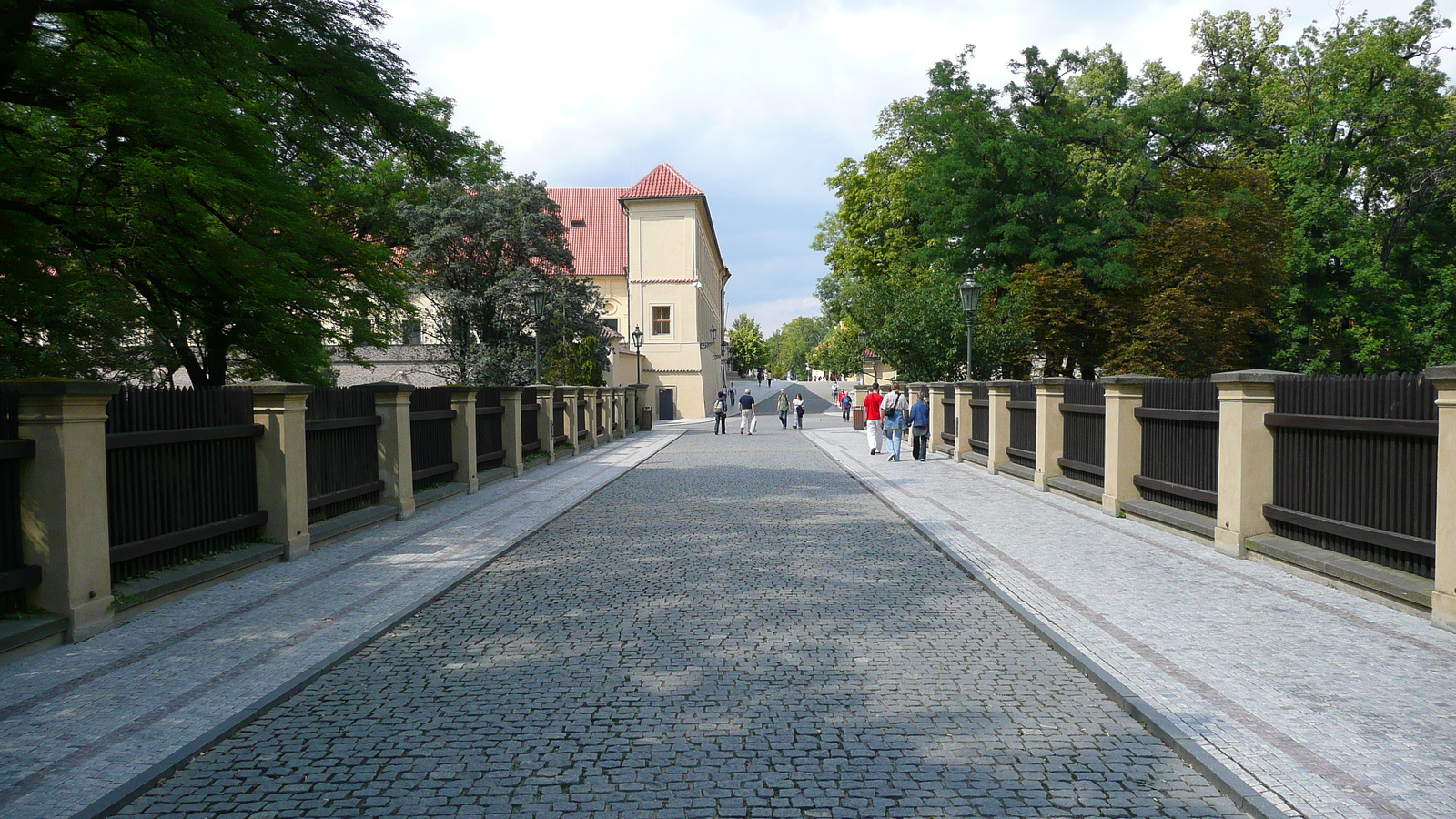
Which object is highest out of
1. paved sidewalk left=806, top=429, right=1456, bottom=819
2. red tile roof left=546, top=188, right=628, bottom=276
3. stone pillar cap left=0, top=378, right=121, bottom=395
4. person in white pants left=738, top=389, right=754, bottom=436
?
red tile roof left=546, top=188, right=628, bottom=276

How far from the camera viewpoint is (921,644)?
5883 millimetres

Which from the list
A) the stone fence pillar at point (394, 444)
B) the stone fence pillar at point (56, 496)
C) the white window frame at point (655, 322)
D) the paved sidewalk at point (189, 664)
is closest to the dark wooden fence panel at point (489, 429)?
the stone fence pillar at point (394, 444)

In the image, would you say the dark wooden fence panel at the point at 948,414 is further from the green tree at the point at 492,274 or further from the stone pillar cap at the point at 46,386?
the stone pillar cap at the point at 46,386

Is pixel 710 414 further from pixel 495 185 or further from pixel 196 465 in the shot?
pixel 196 465

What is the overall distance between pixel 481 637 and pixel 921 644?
292 centimetres

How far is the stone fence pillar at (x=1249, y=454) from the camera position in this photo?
28.1 ft

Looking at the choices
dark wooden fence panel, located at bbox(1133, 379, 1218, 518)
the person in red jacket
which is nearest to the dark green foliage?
the person in red jacket

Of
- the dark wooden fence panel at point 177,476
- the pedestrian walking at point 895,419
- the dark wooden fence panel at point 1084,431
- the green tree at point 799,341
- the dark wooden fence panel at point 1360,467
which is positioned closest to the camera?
the dark wooden fence panel at point 1360,467

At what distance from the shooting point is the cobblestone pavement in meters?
3.67

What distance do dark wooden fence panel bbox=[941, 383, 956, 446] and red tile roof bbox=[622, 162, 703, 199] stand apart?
125 feet

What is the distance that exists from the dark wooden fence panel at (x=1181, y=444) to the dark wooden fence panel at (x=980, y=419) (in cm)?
772

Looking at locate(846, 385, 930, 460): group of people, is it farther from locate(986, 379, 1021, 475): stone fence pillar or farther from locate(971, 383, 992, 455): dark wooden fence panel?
locate(986, 379, 1021, 475): stone fence pillar

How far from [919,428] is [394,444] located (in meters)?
13.0

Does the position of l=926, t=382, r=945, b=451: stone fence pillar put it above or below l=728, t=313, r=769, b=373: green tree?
below
